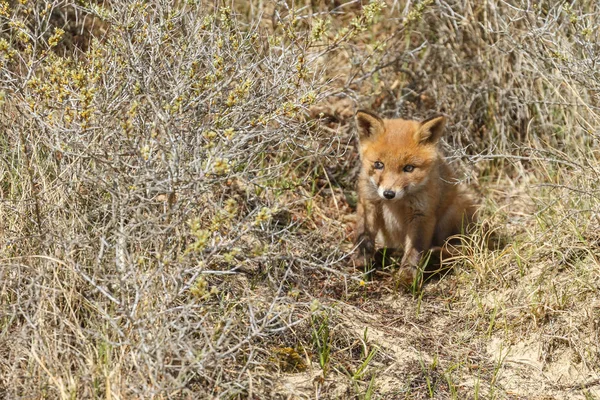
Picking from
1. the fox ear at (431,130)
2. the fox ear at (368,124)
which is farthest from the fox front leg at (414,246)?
the fox ear at (368,124)

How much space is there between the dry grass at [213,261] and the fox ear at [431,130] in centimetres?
76

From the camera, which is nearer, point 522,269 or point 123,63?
point 123,63

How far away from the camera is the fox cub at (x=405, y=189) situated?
5.47m

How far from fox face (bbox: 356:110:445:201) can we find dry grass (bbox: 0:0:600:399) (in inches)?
24.1

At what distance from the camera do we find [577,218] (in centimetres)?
530

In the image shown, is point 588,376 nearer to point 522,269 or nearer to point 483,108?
point 522,269

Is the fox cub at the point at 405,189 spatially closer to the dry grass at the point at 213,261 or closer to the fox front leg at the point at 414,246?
the fox front leg at the point at 414,246

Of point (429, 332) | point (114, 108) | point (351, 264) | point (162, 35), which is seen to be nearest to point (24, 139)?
point (114, 108)

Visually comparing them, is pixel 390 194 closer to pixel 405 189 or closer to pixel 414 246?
pixel 405 189

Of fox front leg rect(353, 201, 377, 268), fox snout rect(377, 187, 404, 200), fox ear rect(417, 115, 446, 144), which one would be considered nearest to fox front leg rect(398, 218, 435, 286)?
fox front leg rect(353, 201, 377, 268)

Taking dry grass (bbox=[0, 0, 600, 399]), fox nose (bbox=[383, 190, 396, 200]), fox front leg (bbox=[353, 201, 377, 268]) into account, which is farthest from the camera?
fox front leg (bbox=[353, 201, 377, 268])

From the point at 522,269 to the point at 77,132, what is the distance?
313 cm

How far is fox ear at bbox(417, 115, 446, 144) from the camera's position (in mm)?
5414

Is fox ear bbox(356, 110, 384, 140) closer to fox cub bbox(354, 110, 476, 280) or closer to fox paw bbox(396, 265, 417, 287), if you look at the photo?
fox cub bbox(354, 110, 476, 280)
